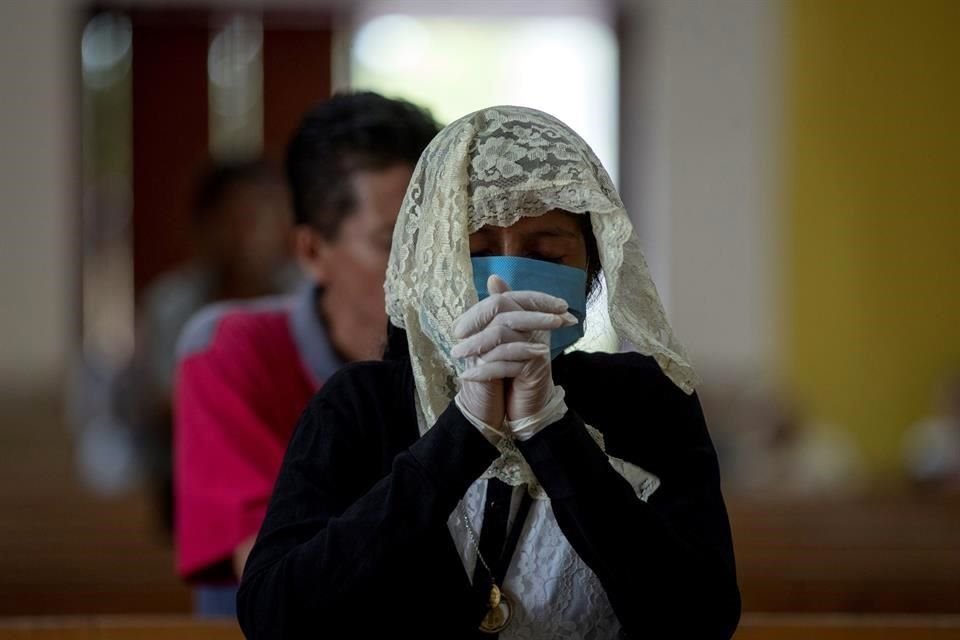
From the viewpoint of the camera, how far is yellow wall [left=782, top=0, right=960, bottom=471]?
9617 millimetres

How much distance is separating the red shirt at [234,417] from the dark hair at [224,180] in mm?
2760

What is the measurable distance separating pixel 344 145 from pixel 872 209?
25.3 ft

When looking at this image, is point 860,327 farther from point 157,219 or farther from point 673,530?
point 673,530

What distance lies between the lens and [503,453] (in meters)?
1.59

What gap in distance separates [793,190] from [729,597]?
837 centimetres

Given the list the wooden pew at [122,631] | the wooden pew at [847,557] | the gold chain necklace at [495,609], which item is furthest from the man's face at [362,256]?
the wooden pew at [847,557]

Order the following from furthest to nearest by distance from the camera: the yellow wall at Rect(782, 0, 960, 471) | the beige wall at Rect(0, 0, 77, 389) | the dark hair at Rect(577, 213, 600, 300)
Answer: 1. the yellow wall at Rect(782, 0, 960, 471)
2. the beige wall at Rect(0, 0, 77, 389)
3. the dark hair at Rect(577, 213, 600, 300)

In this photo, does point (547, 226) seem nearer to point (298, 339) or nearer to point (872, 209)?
point (298, 339)

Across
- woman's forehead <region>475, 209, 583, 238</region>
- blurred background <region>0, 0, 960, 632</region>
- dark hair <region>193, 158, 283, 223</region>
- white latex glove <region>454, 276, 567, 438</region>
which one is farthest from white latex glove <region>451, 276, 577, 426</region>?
blurred background <region>0, 0, 960, 632</region>

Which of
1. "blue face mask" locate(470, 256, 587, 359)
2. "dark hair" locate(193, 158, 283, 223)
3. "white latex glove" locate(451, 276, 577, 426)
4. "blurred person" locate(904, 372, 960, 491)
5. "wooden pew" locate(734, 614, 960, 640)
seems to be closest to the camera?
A: "white latex glove" locate(451, 276, 577, 426)

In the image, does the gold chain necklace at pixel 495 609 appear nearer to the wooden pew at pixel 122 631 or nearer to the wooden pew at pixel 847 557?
the wooden pew at pixel 122 631

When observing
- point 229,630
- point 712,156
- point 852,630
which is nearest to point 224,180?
point 229,630

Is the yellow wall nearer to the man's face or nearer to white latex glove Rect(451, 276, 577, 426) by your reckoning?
the man's face

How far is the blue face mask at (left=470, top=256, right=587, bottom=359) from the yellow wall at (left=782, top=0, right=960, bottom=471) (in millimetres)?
8298
